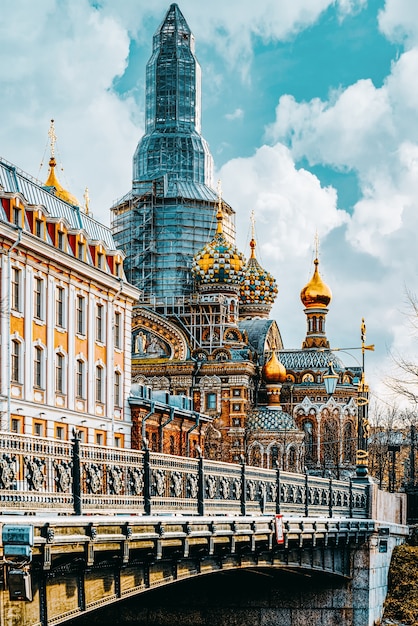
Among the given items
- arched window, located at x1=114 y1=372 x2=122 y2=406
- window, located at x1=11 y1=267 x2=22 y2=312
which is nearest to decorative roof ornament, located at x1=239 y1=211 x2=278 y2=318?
arched window, located at x1=114 y1=372 x2=122 y2=406

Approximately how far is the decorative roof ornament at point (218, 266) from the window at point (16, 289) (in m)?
59.8

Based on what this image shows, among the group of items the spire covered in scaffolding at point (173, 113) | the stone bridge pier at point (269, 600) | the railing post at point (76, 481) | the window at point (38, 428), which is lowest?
the stone bridge pier at point (269, 600)

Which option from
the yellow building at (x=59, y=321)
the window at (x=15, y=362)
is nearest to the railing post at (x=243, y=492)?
the yellow building at (x=59, y=321)

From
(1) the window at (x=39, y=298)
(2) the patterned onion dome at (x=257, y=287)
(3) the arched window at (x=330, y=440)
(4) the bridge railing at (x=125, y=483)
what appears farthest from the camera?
(2) the patterned onion dome at (x=257, y=287)

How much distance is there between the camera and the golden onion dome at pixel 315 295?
391 feet

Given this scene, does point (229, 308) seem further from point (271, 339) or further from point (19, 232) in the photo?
point (19, 232)

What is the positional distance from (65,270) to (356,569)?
→ 18.3 meters

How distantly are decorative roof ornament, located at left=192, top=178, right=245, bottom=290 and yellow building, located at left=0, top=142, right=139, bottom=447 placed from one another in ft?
149

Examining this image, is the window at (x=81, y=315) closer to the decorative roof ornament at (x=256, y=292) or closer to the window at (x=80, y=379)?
the window at (x=80, y=379)

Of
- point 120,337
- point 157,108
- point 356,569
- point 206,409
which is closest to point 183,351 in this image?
point 206,409

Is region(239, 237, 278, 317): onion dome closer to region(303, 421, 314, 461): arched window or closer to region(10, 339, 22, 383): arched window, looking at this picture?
region(303, 421, 314, 461): arched window

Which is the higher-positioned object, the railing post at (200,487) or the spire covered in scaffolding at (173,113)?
the spire covered in scaffolding at (173,113)

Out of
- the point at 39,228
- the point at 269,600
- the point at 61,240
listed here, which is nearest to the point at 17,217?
the point at 39,228

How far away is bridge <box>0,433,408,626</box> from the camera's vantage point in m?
18.4
